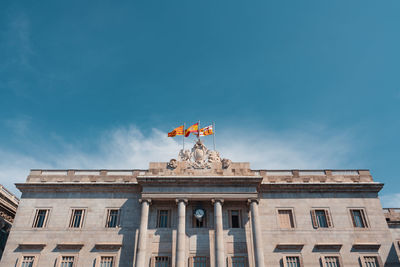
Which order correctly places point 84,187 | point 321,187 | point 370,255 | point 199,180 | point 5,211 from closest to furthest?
point 370,255
point 199,180
point 321,187
point 84,187
point 5,211

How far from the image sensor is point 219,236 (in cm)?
2911

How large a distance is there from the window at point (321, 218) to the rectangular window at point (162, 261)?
1519 cm

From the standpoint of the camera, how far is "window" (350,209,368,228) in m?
31.3

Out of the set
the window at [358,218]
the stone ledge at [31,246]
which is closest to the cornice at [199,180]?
the window at [358,218]

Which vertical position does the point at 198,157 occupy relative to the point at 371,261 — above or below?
above

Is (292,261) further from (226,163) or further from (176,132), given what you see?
(176,132)

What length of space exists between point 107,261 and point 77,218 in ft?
19.1

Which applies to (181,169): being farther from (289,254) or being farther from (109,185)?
(289,254)

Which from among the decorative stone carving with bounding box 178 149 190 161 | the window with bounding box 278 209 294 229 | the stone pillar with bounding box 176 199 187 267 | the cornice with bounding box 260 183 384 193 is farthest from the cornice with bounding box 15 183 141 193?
the window with bounding box 278 209 294 229

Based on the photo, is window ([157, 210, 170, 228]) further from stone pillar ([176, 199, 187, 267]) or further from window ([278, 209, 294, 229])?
window ([278, 209, 294, 229])

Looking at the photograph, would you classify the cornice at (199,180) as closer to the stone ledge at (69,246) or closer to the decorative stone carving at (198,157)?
the decorative stone carving at (198,157)

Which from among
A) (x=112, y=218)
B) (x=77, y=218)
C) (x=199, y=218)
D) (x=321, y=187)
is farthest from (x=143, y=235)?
(x=321, y=187)

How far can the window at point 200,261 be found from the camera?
2881 centimetres

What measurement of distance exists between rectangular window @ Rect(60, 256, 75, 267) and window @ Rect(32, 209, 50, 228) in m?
4.31
